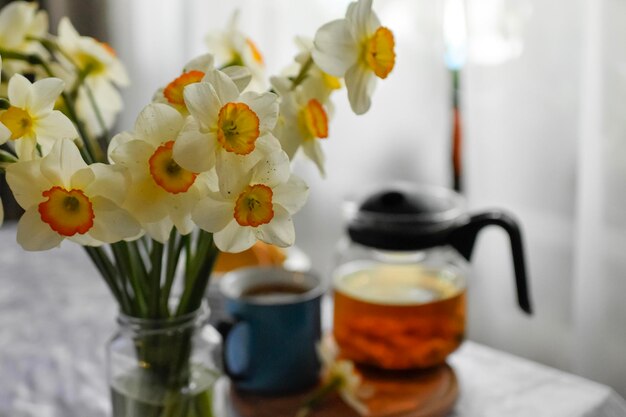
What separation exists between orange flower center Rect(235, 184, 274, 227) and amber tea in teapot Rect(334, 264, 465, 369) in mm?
371

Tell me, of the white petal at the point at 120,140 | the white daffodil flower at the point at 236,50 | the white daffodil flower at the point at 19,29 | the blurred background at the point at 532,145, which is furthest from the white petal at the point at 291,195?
the blurred background at the point at 532,145

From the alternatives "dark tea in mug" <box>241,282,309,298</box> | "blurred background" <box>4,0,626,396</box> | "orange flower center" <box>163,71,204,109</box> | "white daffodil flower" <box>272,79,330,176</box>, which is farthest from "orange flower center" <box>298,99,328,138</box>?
"blurred background" <box>4,0,626,396</box>

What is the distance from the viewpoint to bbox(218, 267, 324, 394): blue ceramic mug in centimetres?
78

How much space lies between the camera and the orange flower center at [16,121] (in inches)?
19.4

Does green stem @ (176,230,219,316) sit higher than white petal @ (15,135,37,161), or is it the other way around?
white petal @ (15,135,37,161)

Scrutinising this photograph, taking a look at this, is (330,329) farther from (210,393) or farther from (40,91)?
(40,91)

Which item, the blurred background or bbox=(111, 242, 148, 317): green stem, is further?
the blurred background

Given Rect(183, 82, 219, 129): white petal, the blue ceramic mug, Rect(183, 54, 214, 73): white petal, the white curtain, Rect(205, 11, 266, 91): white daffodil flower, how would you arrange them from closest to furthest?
Rect(183, 82, 219, 129): white petal → Rect(183, 54, 214, 73): white petal → Rect(205, 11, 266, 91): white daffodil flower → the blue ceramic mug → the white curtain

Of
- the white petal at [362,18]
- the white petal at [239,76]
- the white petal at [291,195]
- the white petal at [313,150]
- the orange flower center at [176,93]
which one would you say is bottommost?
the white petal at [291,195]

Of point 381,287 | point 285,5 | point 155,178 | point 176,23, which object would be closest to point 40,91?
point 155,178

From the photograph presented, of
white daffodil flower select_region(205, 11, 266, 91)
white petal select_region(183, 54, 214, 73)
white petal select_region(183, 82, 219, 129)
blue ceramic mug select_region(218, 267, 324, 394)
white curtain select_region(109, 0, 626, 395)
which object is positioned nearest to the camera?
white petal select_region(183, 82, 219, 129)

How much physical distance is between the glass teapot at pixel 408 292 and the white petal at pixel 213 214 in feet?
1.20

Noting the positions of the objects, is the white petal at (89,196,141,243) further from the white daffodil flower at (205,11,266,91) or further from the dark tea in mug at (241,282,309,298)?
the dark tea in mug at (241,282,309,298)

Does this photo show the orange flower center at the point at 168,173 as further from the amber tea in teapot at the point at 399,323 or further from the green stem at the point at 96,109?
the amber tea in teapot at the point at 399,323
